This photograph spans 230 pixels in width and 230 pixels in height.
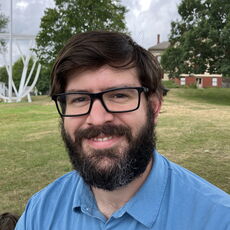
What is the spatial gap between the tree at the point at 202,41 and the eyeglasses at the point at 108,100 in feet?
87.3

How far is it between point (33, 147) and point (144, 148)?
804 cm

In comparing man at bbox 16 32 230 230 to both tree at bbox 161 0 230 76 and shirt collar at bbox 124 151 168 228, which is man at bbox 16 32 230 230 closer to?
shirt collar at bbox 124 151 168 228

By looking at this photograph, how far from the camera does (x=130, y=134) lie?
181cm

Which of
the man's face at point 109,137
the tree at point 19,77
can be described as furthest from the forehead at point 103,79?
the tree at point 19,77

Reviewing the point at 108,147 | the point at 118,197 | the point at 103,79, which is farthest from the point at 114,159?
the point at 103,79

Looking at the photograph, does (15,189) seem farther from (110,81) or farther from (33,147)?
(110,81)

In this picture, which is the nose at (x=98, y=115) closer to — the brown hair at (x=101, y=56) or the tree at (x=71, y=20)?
the brown hair at (x=101, y=56)

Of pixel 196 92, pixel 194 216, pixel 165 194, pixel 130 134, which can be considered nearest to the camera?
pixel 194 216

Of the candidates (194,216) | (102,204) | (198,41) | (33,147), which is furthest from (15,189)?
Result: (198,41)

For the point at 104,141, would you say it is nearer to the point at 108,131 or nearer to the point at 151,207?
the point at 108,131

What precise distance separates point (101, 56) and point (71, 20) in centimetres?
3009

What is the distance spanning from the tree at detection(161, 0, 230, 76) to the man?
26617mm

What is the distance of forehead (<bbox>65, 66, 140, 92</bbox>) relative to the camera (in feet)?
5.99

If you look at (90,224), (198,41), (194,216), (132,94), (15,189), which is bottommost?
(15,189)
